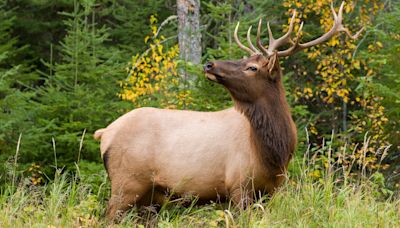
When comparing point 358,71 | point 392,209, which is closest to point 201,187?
point 392,209

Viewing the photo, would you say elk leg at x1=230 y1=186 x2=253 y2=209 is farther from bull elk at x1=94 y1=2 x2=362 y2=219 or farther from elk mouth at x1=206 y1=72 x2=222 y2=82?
elk mouth at x1=206 y1=72 x2=222 y2=82

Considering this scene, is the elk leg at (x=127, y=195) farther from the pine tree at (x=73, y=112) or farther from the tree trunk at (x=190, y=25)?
the tree trunk at (x=190, y=25)

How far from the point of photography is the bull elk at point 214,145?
6.60m

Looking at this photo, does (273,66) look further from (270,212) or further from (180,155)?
(270,212)

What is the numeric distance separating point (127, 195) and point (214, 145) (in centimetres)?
93

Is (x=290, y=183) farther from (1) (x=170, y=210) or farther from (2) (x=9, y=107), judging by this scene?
(2) (x=9, y=107)

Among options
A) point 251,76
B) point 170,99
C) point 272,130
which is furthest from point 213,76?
point 170,99

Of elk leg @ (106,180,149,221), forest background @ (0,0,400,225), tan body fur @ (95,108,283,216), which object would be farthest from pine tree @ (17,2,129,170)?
elk leg @ (106,180,149,221)

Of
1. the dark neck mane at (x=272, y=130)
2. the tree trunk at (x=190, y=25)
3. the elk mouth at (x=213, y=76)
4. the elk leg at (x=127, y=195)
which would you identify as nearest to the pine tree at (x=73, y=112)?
the tree trunk at (x=190, y=25)

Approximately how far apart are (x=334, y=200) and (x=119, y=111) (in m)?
4.86

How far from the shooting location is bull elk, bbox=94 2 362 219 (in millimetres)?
6602

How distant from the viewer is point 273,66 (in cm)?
683

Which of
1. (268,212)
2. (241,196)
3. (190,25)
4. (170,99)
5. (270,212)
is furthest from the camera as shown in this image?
(190,25)

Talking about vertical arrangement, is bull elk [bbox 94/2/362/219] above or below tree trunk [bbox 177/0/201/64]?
below
